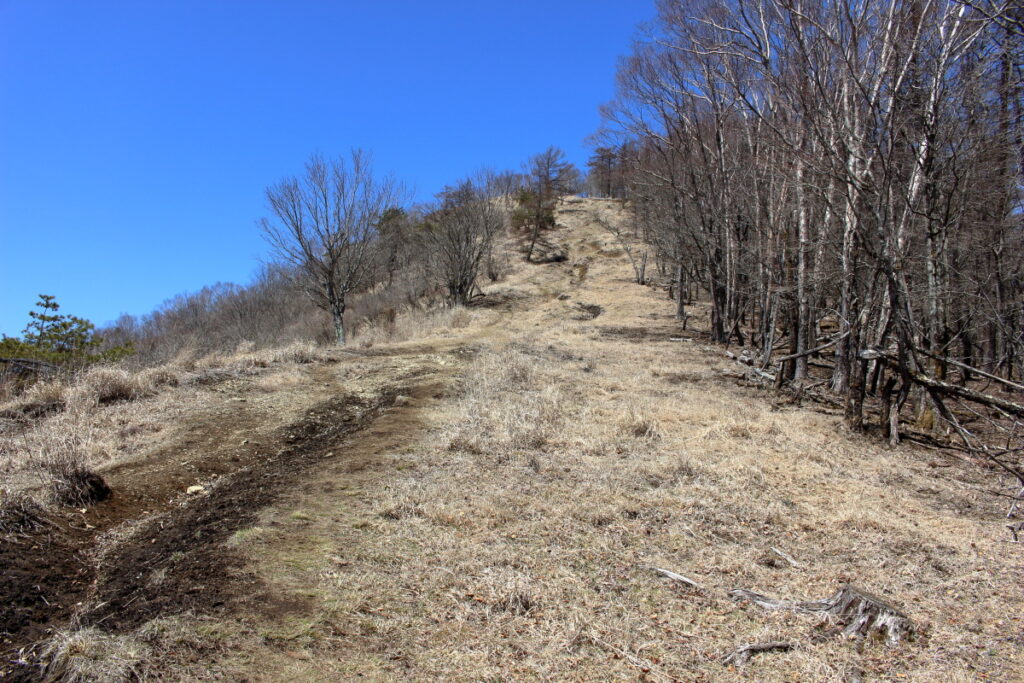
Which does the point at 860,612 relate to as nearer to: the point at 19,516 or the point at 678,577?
the point at 678,577

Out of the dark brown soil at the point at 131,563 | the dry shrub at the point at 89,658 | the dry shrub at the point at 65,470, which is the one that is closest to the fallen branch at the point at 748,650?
the dark brown soil at the point at 131,563

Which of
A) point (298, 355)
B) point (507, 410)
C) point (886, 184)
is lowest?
point (507, 410)

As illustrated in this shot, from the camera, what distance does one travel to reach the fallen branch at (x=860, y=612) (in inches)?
133

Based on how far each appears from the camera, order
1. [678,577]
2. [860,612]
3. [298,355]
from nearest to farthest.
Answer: [860,612] → [678,577] → [298,355]

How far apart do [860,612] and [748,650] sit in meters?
0.86

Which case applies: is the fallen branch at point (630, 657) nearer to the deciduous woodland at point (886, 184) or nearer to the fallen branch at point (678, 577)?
the fallen branch at point (678, 577)

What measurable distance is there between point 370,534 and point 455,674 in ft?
5.35

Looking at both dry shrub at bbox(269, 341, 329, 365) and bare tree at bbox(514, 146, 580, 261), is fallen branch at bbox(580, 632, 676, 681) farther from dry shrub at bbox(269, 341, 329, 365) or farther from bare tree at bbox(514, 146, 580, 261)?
bare tree at bbox(514, 146, 580, 261)

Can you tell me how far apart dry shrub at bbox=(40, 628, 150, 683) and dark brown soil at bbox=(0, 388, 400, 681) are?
0.10 meters

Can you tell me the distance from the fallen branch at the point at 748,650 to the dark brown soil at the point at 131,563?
277cm

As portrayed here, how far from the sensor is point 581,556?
4.22m

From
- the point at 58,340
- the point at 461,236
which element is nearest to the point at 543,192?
the point at 461,236

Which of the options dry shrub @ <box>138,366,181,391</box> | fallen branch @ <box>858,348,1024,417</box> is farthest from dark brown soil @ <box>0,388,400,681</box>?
fallen branch @ <box>858,348,1024,417</box>

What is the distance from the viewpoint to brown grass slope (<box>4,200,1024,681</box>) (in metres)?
2.96
